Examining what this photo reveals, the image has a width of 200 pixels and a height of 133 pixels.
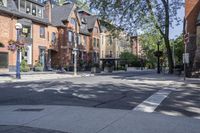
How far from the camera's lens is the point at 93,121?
937cm

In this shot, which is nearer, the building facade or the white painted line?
the white painted line

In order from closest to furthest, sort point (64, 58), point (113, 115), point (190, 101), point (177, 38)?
point (113, 115)
point (190, 101)
point (64, 58)
point (177, 38)

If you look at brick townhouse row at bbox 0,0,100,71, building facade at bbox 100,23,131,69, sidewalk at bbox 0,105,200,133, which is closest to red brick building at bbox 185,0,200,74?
brick townhouse row at bbox 0,0,100,71

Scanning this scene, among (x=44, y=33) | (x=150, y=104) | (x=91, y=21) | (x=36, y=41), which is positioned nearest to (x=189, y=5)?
(x=36, y=41)

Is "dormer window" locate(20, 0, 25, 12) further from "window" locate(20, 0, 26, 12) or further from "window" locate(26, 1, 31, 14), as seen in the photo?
"window" locate(26, 1, 31, 14)

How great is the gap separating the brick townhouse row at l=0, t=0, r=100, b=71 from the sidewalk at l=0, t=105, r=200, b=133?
33.2m

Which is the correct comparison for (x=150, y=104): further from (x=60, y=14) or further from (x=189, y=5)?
(x=60, y=14)

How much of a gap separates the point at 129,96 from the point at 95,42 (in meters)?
56.4

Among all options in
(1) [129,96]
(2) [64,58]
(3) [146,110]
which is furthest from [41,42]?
(3) [146,110]

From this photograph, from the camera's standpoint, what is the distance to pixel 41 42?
51.2m

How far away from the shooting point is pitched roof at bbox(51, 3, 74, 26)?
57.4 m

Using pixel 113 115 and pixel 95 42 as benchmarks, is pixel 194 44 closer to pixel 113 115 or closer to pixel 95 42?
pixel 113 115

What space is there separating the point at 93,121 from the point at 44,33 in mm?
43818

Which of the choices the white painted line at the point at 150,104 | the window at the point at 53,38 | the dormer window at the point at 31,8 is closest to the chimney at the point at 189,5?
the white painted line at the point at 150,104
